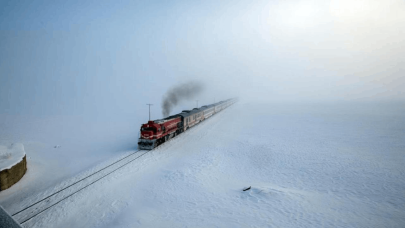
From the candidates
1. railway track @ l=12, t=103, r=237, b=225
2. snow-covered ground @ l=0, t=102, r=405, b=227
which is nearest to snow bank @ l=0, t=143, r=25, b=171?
snow-covered ground @ l=0, t=102, r=405, b=227

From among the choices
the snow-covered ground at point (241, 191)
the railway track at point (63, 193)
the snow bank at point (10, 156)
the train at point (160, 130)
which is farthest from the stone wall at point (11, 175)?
the train at point (160, 130)

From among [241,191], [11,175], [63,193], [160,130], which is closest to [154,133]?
[160,130]

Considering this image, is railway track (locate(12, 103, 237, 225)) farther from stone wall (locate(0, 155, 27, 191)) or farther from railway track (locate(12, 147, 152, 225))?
stone wall (locate(0, 155, 27, 191))

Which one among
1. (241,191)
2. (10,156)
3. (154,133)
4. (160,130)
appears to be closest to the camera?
(241,191)

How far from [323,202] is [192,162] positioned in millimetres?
10569

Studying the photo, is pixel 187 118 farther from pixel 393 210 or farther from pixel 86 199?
pixel 393 210

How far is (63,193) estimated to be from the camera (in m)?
12.7

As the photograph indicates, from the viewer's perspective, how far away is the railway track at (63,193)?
34.9ft

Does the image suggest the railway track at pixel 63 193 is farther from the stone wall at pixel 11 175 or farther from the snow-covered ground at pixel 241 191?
the stone wall at pixel 11 175

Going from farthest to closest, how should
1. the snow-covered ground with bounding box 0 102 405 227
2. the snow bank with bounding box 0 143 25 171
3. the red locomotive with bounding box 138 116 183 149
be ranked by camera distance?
the red locomotive with bounding box 138 116 183 149 → the snow bank with bounding box 0 143 25 171 → the snow-covered ground with bounding box 0 102 405 227

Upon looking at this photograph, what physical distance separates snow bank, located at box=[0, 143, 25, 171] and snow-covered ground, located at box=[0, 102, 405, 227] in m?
2.03

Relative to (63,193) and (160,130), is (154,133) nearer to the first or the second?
(160,130)

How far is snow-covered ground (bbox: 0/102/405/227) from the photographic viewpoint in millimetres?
9898

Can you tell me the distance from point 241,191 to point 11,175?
57.1 ft
